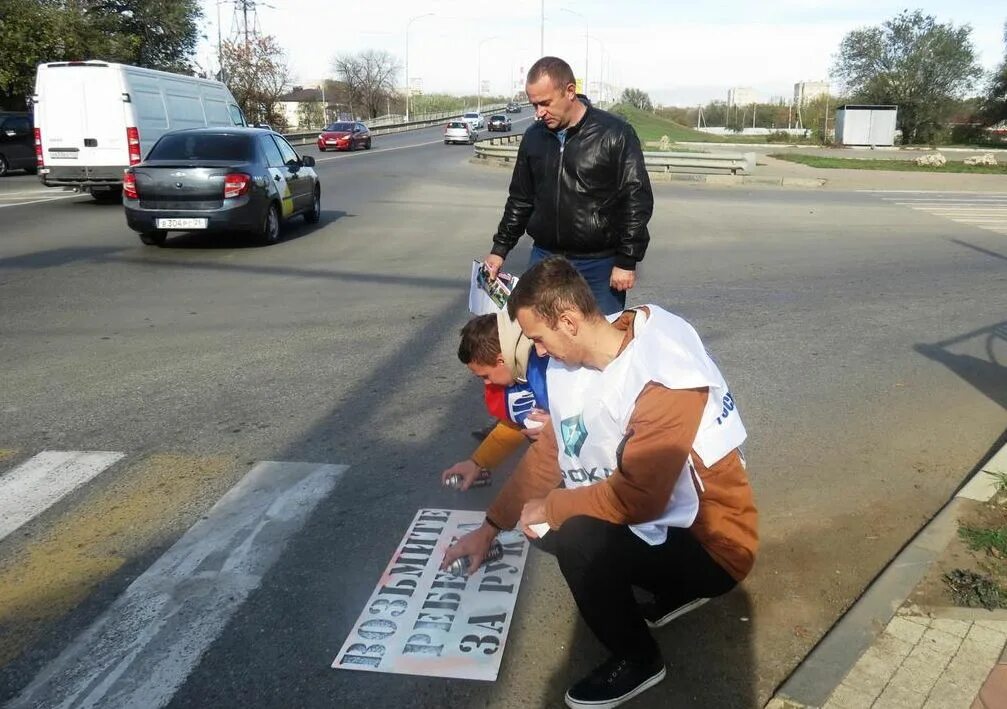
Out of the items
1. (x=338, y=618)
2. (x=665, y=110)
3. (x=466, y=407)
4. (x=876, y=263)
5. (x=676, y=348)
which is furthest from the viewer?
(x=665, y=110)

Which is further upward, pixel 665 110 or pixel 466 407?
pixel 665 110

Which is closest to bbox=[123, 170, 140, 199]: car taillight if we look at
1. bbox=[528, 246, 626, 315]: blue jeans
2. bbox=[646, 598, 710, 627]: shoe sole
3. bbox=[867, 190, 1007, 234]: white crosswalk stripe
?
bbox=[528, 246, 626, 315]: blue jeans

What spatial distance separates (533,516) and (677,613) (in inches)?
31.0

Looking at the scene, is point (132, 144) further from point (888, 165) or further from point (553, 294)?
point (888, 165)

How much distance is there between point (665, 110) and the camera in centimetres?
10812

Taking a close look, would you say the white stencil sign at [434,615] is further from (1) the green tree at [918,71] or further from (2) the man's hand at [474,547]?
(1) the green tree at [918,71]

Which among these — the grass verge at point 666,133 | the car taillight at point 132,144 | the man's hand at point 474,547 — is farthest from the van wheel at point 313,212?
the grass verge at point 666,133

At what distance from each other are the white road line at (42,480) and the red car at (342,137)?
132 ft

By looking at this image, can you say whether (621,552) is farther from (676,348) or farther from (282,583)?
(282,583)

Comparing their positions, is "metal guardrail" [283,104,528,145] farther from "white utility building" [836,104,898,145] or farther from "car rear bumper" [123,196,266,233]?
"car rear bumper" [123,196,266,233]

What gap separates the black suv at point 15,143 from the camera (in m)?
25.5

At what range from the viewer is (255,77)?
5294cm

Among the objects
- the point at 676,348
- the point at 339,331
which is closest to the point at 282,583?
the point at 676,348

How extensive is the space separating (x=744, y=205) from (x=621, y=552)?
1752 centimetres
